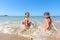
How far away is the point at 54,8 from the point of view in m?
3.38

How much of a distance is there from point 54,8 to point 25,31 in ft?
3.31

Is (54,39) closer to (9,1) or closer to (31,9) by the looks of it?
(31,9)

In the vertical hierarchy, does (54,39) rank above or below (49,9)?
below

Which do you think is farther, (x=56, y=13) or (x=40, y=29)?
(x=56, y=13)

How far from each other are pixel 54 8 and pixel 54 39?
47.9 inches

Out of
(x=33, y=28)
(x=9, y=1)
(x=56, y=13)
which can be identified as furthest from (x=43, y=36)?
(x=9, y=1)

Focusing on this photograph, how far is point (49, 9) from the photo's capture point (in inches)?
133

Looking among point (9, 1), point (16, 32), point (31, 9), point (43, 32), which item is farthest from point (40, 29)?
point (9, 1)

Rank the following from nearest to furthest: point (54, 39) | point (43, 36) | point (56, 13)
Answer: point (54, 39), point (43, 36), point (56, 13)

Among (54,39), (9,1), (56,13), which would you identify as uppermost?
(9,1)

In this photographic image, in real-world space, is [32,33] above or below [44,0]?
below

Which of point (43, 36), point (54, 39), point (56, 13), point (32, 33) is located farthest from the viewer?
point (56, 13)

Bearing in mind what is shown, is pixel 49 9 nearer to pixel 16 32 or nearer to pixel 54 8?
pixel 54 8

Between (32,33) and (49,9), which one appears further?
(49,9)
